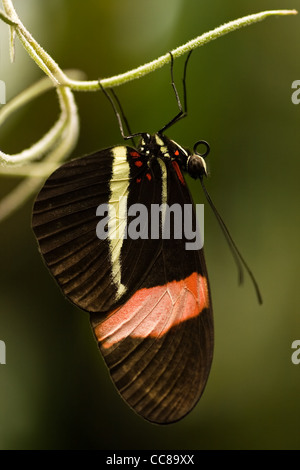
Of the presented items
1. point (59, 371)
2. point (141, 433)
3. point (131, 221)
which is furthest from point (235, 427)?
point (131, 221)

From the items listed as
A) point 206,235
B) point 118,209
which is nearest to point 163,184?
point 118,209

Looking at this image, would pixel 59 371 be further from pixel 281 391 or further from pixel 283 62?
pixel 283 62

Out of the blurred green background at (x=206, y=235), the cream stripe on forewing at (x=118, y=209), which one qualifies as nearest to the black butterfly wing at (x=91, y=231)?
the cream stripe on forewing at (x=118, y=209)

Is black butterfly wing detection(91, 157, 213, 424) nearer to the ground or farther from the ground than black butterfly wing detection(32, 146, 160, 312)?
nearer to the ground

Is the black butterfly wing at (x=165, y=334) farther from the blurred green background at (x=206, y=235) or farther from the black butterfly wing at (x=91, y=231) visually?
the blurred green background at (x=206, y=235)

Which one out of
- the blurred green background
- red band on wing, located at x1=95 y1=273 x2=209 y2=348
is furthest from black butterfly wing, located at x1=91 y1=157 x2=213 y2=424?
the blurred green background

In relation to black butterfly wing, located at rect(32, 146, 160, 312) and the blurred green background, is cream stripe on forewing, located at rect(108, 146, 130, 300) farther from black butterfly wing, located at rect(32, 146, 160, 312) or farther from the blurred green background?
the blurred green background

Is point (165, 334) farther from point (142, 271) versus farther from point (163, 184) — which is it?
point (163, 184)
